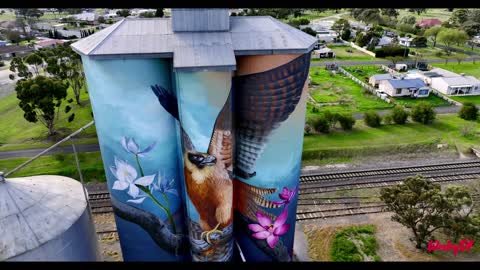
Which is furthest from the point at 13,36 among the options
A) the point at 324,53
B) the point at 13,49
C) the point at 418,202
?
the point at 418,202

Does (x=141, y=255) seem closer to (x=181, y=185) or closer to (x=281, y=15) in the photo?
(x=181, y=185)

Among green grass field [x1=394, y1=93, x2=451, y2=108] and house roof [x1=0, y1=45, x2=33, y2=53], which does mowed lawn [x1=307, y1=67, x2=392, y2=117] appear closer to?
green grass field [x1=394, y1=93, x2=451, y2=108]

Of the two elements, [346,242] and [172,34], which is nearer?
[172,34]

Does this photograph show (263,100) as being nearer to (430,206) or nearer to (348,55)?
(430,206)

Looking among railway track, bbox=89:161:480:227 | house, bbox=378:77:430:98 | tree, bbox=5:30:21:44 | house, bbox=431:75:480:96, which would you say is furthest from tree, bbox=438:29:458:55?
tree, bbox=5:30:21:44
